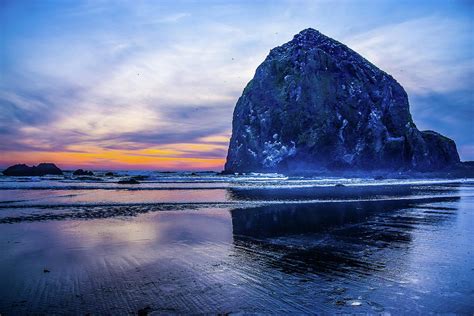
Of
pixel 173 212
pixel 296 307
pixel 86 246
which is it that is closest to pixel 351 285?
pixel 296 307

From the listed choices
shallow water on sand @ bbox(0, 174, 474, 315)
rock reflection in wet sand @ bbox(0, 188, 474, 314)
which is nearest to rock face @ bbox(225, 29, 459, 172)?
shallow water on sand @ bbox(0, 174, 474, 315)

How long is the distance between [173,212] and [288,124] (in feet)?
332

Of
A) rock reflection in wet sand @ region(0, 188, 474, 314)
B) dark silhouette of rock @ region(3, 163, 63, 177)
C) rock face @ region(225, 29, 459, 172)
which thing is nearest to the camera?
rock reflection in wet sand @ region(0, 188, 474, 314)

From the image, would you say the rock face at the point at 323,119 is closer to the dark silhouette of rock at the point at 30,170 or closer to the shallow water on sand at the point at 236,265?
the dark silhouette of rock at the point at 30,170

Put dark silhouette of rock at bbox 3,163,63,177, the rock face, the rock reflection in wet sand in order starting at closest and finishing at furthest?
the rock reflection in wet sand < dark silhouette of rock at bbox 3,163,63,177 < the rock face

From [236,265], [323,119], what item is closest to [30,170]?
[236,265]

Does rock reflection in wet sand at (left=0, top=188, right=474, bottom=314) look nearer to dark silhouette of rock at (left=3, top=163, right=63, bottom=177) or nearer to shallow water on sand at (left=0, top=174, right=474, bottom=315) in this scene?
shallow water on sand at (left=0, top=174, right=474, bottom=315)

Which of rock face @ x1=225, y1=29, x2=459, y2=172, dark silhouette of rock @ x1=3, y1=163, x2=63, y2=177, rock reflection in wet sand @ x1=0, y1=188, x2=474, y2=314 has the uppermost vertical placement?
rock face @ x1=225, y1=29, x2=459, y2=172

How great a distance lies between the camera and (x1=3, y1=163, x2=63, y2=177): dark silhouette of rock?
65.1 m

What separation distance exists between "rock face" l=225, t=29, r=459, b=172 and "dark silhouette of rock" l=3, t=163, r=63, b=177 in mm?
63890

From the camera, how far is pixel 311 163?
112m

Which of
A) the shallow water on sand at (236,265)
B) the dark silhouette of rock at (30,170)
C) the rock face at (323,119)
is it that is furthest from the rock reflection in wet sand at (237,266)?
the rock face at (323,119)

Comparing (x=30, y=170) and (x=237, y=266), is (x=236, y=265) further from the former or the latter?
(x=30, y=170)

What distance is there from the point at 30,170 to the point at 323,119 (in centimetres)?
8387
